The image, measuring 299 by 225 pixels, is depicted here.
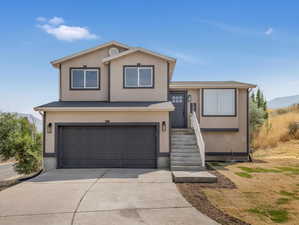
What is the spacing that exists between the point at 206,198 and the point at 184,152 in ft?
13.8

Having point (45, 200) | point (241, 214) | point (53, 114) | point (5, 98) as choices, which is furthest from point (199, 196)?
point (5, 98)

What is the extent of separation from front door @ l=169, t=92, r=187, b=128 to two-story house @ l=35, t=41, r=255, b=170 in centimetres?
7

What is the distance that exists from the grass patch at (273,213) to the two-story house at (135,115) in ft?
13.3

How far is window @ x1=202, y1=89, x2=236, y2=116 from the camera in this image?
42.7ft

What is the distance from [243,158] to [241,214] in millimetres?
9056

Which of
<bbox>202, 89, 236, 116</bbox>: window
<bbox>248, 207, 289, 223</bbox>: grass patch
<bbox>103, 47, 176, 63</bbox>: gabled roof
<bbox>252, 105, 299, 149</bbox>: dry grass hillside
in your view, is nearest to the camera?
<bbox>248, 207, 289, 223</bbox>: grass patch

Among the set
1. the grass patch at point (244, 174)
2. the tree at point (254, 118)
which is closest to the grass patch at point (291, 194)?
the grass patch at point (244, 174)

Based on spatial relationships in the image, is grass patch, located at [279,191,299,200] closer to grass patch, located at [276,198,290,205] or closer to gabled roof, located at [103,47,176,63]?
grass patch, located at [276,198,290,205]

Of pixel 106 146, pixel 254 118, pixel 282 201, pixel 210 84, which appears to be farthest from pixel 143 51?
pixel 254 118

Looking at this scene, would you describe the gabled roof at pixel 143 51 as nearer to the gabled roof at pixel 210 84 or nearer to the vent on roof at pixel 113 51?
the vent on roof at pixel 113 51

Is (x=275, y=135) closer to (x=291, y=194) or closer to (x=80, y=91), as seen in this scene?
(x=291, y=194)

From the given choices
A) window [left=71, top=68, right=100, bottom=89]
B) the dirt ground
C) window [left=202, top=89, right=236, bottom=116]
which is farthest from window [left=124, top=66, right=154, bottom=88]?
the dirt ground

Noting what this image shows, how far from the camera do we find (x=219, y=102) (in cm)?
1305

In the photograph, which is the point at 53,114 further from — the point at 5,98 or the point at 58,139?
the point at 5,98
